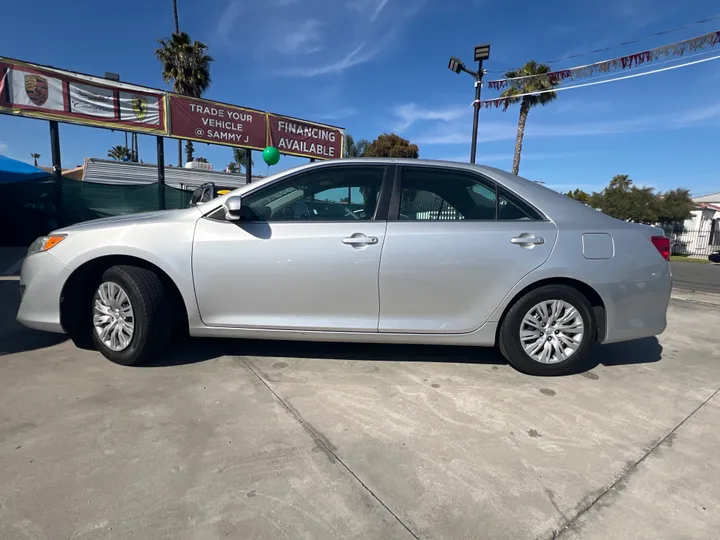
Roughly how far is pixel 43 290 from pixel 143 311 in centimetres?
87

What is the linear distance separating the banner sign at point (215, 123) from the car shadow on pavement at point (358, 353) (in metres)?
9.92

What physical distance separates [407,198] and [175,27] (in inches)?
1387

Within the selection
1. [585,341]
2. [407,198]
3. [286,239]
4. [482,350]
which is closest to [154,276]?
[286,239]

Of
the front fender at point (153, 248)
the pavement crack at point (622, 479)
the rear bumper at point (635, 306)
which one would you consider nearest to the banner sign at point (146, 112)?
the front fender at point (153, 248)

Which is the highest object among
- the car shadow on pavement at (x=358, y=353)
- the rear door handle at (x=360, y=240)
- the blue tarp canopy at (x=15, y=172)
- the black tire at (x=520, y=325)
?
the blue tarp canopy at (x=15, y=172)

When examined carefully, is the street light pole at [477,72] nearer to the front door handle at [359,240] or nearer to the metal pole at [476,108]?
the metal pole at [476,108]

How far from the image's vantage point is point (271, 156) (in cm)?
1229

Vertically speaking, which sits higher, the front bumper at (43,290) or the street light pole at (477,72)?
the street light pole at (477,72)

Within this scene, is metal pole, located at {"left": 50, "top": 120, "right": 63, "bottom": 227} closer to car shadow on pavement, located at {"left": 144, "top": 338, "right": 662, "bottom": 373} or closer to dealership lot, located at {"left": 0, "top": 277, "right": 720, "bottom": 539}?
dealership lot, located at {"left": 0, "top": 277, "right": 720, "bottom": 539}

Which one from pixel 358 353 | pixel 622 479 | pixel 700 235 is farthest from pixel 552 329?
pixel 700 235

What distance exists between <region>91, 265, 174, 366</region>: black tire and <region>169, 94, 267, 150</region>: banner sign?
1006 centimetres

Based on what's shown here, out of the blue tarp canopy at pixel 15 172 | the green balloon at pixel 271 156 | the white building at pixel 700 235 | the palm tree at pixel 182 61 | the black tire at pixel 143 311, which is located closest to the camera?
the black tire at pixel 143 311

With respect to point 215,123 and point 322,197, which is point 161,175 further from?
point 322,197

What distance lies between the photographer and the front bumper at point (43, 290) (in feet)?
10.2
